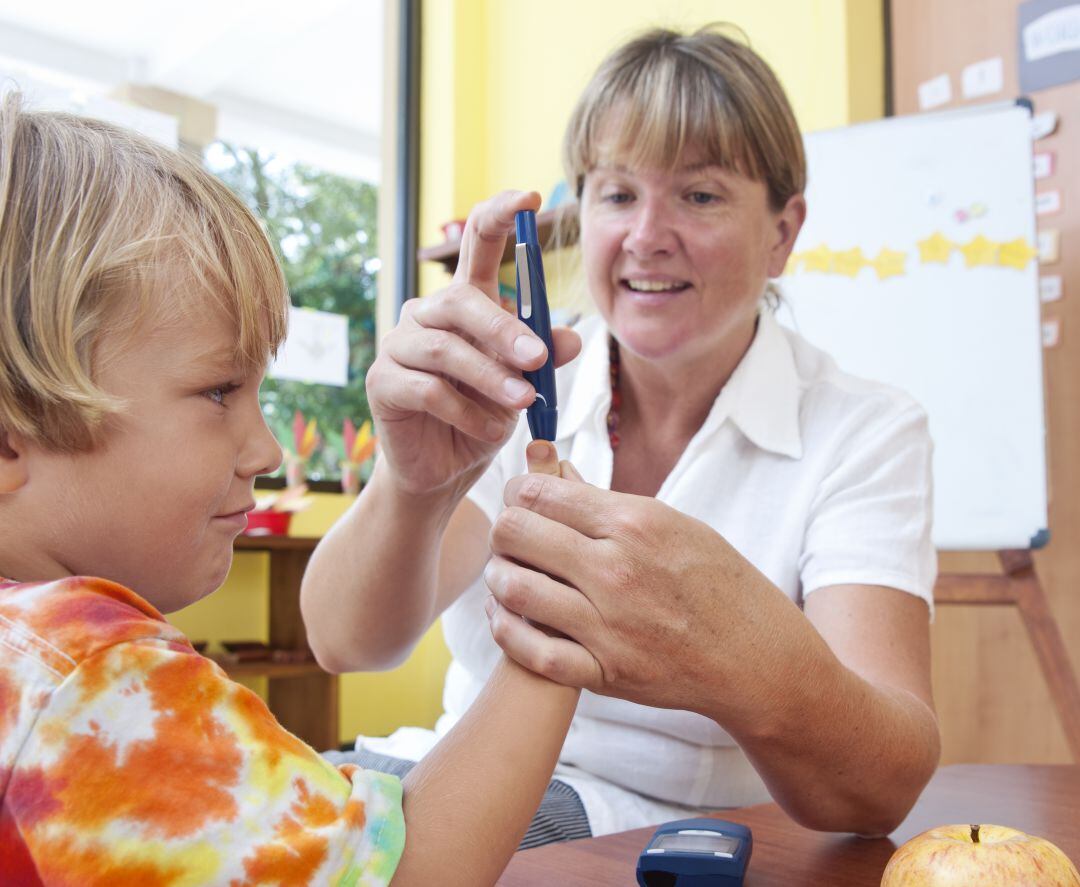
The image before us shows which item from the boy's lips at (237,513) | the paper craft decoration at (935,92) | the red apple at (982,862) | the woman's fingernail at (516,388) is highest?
the paper craft decoration at (935,92)

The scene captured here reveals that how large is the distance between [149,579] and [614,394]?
2.58ft

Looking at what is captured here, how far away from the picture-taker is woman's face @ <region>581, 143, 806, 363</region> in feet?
3.80

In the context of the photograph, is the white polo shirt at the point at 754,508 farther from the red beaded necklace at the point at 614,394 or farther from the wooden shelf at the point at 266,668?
the wooden shelf at the point at 266,668

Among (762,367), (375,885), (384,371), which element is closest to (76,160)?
(384,371)

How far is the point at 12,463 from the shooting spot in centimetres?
54

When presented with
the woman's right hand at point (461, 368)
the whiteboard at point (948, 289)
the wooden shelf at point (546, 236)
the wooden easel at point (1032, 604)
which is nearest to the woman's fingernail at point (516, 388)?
the woman's right hand at point (461, 368)

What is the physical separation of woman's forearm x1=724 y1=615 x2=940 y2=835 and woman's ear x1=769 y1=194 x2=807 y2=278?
635 mm

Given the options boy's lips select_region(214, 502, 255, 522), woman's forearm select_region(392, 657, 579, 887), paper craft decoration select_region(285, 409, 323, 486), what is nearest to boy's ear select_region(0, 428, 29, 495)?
boy's lips select_region(214, 502, 255, 522)

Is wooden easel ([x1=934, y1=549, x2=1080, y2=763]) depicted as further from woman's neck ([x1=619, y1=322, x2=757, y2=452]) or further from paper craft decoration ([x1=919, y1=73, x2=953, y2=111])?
paper craft decoration ([x1=919, y1=73, x2=953, y2=111])

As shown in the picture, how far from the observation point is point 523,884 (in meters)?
0.61

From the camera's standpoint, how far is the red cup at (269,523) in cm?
254

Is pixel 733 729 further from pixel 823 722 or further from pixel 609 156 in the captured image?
pixel 609 156

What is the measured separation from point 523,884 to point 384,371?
390mm

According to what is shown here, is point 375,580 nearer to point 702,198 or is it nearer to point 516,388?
point 516,388
